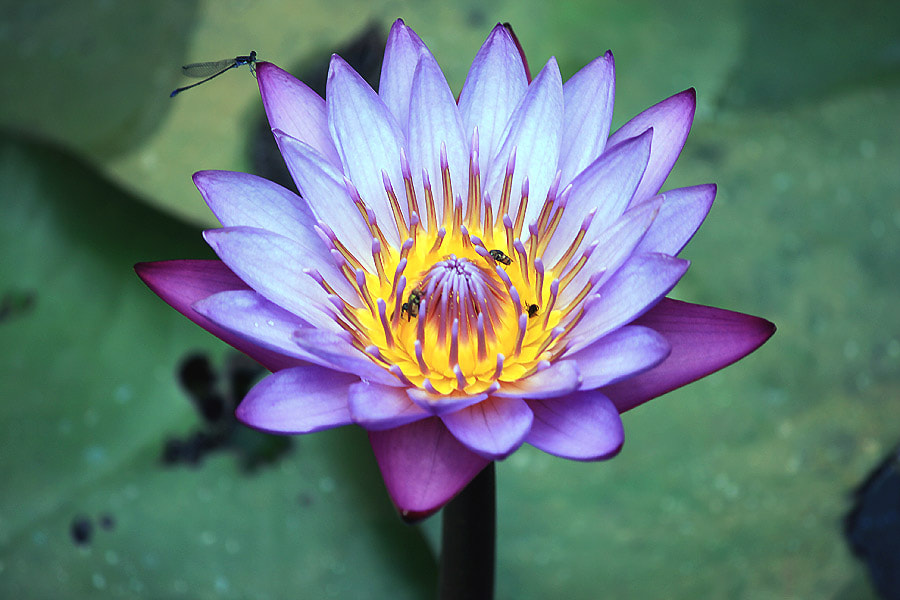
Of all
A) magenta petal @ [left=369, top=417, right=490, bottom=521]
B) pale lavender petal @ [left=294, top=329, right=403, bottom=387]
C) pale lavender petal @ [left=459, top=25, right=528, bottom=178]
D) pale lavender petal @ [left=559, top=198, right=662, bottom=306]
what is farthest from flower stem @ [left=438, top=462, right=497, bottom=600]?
pale lavender petal @ [left=459, top=25, right=528, bottom=178]

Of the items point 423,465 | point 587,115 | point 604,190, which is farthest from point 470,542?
point 587,115

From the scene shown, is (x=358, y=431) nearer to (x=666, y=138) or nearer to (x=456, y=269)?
(x=456, y=269)

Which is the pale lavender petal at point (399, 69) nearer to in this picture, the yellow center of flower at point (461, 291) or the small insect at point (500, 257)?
the yellow center of flower at point (461, 291)

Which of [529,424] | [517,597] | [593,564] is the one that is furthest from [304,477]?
[529,424]

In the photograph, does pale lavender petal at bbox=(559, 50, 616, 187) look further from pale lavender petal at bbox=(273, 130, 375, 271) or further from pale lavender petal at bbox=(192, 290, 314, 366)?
pale lavender petal at bbox=(192, 290, 314, 366)

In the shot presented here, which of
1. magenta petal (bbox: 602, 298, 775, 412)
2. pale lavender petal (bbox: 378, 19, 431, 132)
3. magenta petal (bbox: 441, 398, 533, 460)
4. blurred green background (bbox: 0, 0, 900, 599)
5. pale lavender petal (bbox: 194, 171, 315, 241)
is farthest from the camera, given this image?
blurred green background (bbox: 0, 0, 900, 599)

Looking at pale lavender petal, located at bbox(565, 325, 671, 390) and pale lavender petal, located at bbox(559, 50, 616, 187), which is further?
pale lavender petal, located at bbox(559, 50, 616, 187)

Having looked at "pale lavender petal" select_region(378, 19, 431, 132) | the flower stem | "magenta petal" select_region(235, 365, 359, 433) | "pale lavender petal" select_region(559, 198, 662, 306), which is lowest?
the flower stem
